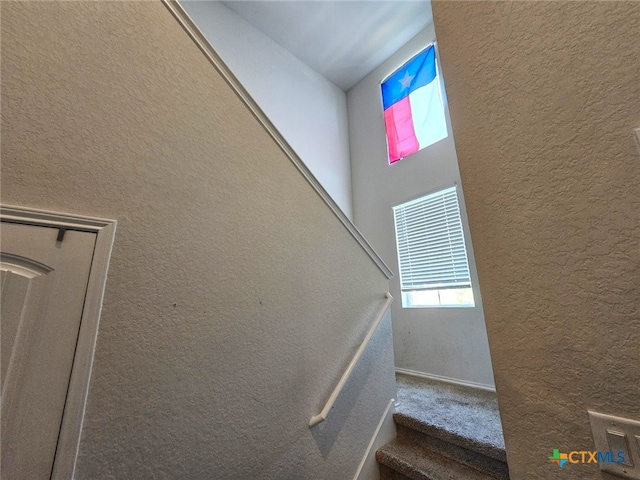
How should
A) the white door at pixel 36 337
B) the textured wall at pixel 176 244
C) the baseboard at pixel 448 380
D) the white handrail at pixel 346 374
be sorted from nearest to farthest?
1. the white door at pixel 36 337
2. the textured wall at pixel 176 244
3. the white handrail at pixel 346 374
4. the baseboard at pixel 448 380

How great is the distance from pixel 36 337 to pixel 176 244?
46 centimetres

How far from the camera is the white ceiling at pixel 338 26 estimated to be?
3452 mm

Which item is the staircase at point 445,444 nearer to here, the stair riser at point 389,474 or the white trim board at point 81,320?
the stair riser at point 389,474

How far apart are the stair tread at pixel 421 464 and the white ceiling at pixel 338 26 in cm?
469

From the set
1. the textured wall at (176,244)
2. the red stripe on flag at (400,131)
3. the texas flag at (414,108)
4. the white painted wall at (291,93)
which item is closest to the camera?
the textured wall at (176,244)

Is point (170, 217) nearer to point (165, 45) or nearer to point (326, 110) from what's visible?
point (165, 45)

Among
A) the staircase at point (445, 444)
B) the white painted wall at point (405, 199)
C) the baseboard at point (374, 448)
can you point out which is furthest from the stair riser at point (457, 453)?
the white painted wall at point (405, 199)

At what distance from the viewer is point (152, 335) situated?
95 centimetres

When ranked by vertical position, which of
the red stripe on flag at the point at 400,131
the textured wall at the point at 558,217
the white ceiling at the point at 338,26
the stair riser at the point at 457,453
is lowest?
the stair riser at the point at 457,453

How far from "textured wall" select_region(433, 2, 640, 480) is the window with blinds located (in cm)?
228

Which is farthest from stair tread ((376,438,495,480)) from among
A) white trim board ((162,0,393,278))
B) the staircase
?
white trim board ((162,0,393,278))

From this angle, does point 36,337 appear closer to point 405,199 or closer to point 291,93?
point 405,199

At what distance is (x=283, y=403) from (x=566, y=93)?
1.53 meters

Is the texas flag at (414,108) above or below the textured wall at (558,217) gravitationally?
above
